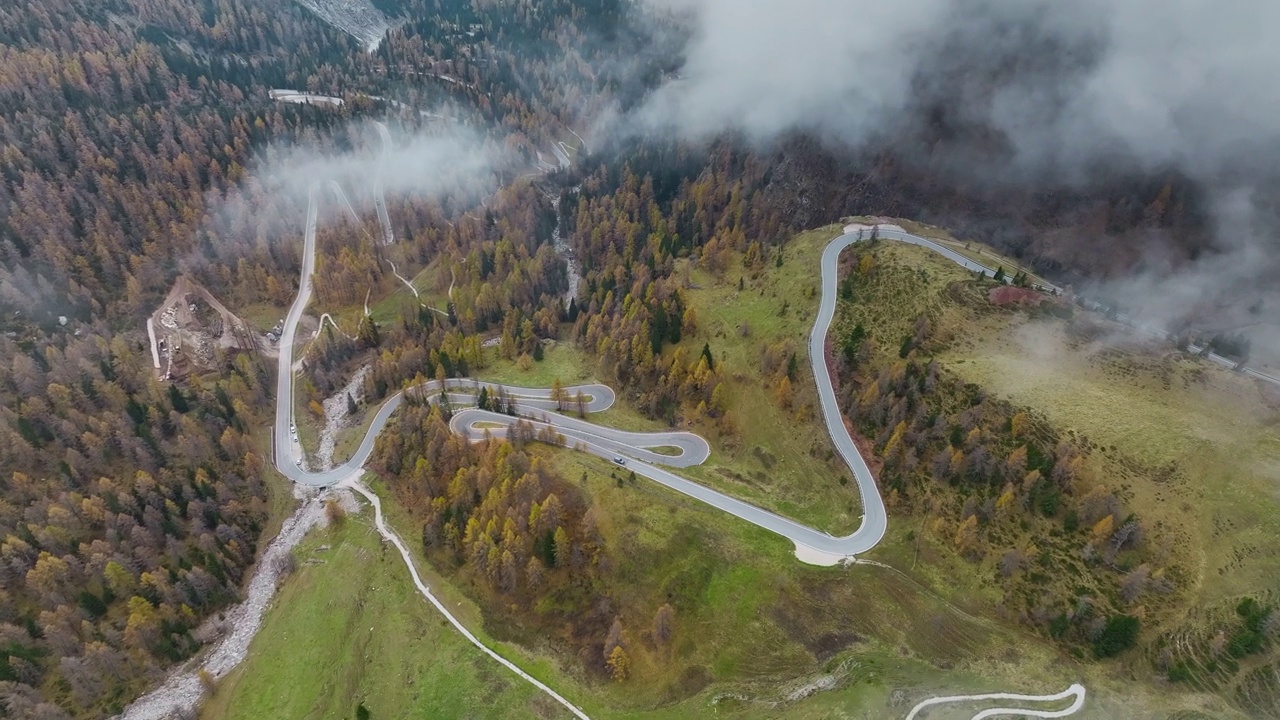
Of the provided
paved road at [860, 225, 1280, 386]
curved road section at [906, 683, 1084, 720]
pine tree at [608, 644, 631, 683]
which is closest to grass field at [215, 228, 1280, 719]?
curved road section at [906, 683, 1084, 720]

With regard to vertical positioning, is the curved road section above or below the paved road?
below

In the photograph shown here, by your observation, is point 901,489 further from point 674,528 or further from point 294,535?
point 294,535

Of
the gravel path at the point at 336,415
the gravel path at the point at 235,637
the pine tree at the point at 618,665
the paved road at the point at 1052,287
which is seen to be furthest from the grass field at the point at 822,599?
the gravel path at the point at 336,415

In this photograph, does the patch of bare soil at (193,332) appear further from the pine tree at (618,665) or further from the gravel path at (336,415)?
the pine tree at (618,665)

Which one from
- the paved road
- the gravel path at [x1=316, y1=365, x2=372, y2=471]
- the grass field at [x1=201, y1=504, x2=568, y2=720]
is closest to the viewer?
the grass field at [x1=201, y1=504, x2=568, y2=720]

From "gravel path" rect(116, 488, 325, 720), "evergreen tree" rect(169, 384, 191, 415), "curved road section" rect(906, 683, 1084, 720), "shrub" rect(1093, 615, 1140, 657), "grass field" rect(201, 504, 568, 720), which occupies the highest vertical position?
"shrub" rect(1093, 615, 1140, 657)

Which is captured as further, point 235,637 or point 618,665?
point 235,637

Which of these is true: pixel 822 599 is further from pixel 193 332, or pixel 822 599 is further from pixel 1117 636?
pixel 193 332

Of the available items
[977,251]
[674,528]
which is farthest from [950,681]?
[977,251]

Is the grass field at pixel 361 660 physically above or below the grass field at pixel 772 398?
below

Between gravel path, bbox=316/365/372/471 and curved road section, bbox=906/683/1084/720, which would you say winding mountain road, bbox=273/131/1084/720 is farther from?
gravel path, bbox=316/365/372/471

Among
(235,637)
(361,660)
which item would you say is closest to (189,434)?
(235,637)
